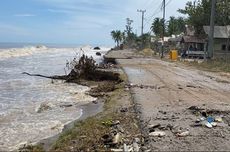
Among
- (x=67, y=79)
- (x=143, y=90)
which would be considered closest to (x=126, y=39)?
(x=67, y=79)

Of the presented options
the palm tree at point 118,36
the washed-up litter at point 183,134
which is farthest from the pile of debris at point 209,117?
the palm tree at point 118,36

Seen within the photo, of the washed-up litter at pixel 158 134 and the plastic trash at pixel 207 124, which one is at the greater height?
the washed-up litter at pixel 158 134

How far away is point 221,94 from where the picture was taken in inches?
738

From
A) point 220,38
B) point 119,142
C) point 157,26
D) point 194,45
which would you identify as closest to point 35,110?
point 119,142

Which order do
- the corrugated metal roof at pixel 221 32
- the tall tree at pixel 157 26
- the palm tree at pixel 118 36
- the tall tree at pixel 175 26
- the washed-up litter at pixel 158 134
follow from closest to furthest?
the washed-up litter at pixel 158 134 < the corrugated metal roof at pixel 221 32 < the tall tree at pixel 157 26 < the tall tree at pixel 175 26 < the palm tree at pixel 118 36

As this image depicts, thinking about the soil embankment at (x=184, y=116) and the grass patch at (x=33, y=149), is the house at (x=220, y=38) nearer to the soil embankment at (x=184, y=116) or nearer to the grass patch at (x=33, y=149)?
the soil embankment at (x=184, y=116)

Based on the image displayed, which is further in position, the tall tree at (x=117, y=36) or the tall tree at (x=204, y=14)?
the tall tree at (x=117, y=36)

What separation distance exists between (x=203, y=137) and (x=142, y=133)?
1.43 metres

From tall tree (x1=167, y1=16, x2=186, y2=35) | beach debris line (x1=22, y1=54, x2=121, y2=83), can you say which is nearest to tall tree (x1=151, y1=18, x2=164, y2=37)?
tall tree (x1=167, y1=16, x2=186, y2=35)

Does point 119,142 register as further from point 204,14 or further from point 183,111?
point 204,14

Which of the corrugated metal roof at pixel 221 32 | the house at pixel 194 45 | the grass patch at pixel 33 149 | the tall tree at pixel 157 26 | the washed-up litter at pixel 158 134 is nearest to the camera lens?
the grass patch at pixel 33 149

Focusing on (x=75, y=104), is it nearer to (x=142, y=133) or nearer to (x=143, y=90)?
(x=143, y=90)

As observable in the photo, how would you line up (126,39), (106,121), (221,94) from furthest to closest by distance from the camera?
(126,39)
(221,94)
(106,121)

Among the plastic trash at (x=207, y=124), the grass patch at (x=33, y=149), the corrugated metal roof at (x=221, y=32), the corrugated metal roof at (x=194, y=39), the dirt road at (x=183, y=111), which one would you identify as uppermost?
the corrugated metal roof at (x=221, y=32)
